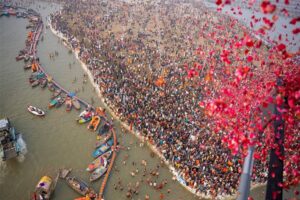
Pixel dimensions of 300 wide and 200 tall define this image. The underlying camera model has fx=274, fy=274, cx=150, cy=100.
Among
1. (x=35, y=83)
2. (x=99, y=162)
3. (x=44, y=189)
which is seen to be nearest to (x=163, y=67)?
(x=35, y=83)

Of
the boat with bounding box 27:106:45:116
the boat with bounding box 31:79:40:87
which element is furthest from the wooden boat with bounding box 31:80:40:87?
the boat with bounding box 27:106:45:116

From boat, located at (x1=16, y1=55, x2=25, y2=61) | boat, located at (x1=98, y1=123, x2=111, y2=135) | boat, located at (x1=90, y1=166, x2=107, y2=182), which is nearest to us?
boat, located at (x1=90, y1=166, x2=107, y2=182)

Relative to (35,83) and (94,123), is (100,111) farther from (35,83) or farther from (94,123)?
(35,83)

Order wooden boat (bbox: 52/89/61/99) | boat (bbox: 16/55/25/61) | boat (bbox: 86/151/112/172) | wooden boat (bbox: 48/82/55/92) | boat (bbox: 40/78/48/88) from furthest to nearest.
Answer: boat (bbox: 16/55/25/61) → boat (bbox: 40/78/48/88) → wooden boat (bbox: 48/82/55/92) → wooden boat (bbox: 52/89/61/99) → boat (bbox: 86/151/112/172)

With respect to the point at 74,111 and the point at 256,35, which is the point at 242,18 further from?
the point at 74,111

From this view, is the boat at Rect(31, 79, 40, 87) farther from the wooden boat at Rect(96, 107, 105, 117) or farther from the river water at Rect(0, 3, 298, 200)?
the wooden boat at Rect(96, 107, 105, 117)

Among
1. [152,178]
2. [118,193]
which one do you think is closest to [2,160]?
[118,193]

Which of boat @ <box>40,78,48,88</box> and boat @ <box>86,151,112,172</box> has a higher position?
boat @ <box>40,78,48,88</box>
